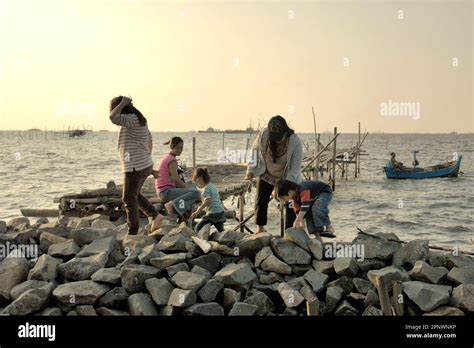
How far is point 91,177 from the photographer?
127 ft

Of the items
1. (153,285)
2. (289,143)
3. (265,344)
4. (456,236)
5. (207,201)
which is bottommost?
(456,236)

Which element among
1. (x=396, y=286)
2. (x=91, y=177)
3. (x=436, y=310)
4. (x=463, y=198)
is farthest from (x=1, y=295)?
(x=91, y=177)

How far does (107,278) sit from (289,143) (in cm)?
291

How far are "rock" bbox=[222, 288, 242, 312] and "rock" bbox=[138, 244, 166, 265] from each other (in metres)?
1.08

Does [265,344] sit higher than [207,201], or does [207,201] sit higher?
[207,201]

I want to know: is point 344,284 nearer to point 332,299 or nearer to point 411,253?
point 332,299

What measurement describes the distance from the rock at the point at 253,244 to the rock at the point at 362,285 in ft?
4.07

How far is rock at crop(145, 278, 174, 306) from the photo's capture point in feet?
20.2

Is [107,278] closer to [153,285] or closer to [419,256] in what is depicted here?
[153,285]

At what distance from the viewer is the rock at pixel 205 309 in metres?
5.95

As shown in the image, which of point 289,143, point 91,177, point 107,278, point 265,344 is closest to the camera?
point 265,344

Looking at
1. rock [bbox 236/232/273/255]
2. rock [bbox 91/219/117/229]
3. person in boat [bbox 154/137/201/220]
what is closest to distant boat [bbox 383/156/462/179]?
person in boat [bbox 154/137/201/220]

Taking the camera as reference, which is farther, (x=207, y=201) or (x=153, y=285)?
(x=207, y=201)

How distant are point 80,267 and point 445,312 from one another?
438cm
